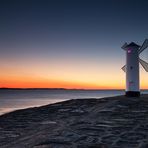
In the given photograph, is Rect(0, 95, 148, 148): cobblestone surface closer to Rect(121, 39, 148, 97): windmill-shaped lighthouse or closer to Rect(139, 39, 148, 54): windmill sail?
Rect(121, 39, 148, 97): windmill-shaped lighthouse

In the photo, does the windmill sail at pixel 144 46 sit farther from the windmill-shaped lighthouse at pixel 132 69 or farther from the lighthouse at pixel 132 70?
the lighthouse at pixel 132 70

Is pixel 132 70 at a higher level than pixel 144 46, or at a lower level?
lower

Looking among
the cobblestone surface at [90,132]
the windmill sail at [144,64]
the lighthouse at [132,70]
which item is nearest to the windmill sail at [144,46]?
the windmill sail at [144,64]

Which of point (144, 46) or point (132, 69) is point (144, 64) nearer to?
point (144, 46)

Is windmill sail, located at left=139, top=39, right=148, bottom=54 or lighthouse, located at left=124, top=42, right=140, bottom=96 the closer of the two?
lighthouse, located at left=124, top=42, right=140, bottom=96

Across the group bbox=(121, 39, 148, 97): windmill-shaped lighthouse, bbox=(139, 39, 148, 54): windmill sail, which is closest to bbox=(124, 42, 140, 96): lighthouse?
bbox=(121, 39, 148, 97): windmill-shaped lighthouse

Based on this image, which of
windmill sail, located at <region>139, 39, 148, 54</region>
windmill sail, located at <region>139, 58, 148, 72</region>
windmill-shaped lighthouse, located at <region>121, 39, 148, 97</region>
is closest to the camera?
windmill-shaped lighthouse, located at <region>121, 39, 148, 97</region>

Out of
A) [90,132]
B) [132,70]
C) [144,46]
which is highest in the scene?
[144,46]

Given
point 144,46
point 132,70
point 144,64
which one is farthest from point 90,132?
point 144,46

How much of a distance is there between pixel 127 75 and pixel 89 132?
9992 mm

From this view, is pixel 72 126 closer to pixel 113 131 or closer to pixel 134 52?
pixel 113 131

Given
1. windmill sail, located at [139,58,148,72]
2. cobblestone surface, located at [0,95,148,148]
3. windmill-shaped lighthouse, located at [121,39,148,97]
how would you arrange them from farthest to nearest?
1. windmill sail, located at [139,58,148,72]
2. windmill-shaped lighthouse, located at [121,39,148,97]
3. cobblestone surface, located at [0,95,148,148]

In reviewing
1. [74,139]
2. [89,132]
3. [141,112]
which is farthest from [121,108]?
[74,139]

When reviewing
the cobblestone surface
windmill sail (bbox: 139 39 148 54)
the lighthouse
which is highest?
windmill sail (bbox: 139 39 148 54)
